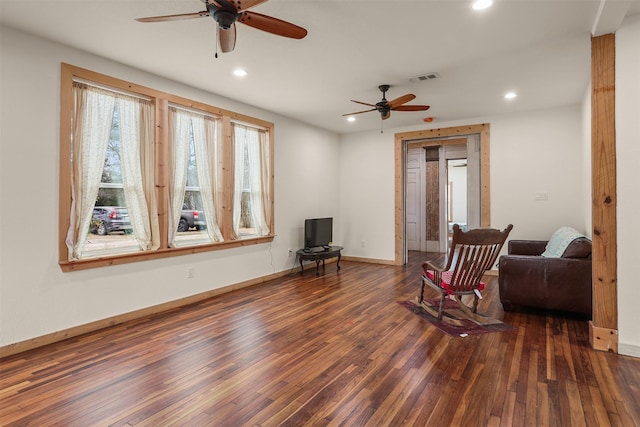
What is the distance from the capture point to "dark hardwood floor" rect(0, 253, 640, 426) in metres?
1.98

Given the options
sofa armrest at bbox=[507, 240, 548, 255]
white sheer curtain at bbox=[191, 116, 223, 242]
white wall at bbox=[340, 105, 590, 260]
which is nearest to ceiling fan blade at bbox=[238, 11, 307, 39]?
white sheer curtain at bbox=[191, 116, 223, 242]

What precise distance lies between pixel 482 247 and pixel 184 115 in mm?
3819

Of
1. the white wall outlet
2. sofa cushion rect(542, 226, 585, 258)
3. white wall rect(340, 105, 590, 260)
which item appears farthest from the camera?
the white wall outlet

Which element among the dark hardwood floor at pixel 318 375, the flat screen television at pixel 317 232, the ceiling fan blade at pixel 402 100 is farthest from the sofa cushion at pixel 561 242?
the flat screen television at pixel 317 232

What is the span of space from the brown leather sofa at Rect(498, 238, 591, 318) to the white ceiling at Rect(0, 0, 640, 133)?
6.75ft

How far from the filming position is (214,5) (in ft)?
6.99

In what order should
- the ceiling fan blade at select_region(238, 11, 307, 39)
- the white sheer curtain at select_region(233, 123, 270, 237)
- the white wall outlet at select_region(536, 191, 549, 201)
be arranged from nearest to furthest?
1. the ceiling fan blade at select_region(238, 11, 307, 39)
2. the white sheer curtain at select_region(233, 123, 270, 237)
3. the white wall outlet at select_region(536, 191, 549, 201)

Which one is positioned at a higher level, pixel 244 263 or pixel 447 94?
pixel 447 94

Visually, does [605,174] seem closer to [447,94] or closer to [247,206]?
[447,94]

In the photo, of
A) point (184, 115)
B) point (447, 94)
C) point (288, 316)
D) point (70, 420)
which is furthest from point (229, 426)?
point (447, 94)

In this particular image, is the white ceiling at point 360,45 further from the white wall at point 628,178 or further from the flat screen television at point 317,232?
the flat screen television at point 317,232

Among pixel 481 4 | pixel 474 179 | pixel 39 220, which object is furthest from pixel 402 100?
pixel 39 220

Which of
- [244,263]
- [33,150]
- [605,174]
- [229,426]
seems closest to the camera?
[229,426]

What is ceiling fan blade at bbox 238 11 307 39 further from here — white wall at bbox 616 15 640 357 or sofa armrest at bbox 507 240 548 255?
sofa armrest at bbox 507 240 548 255
